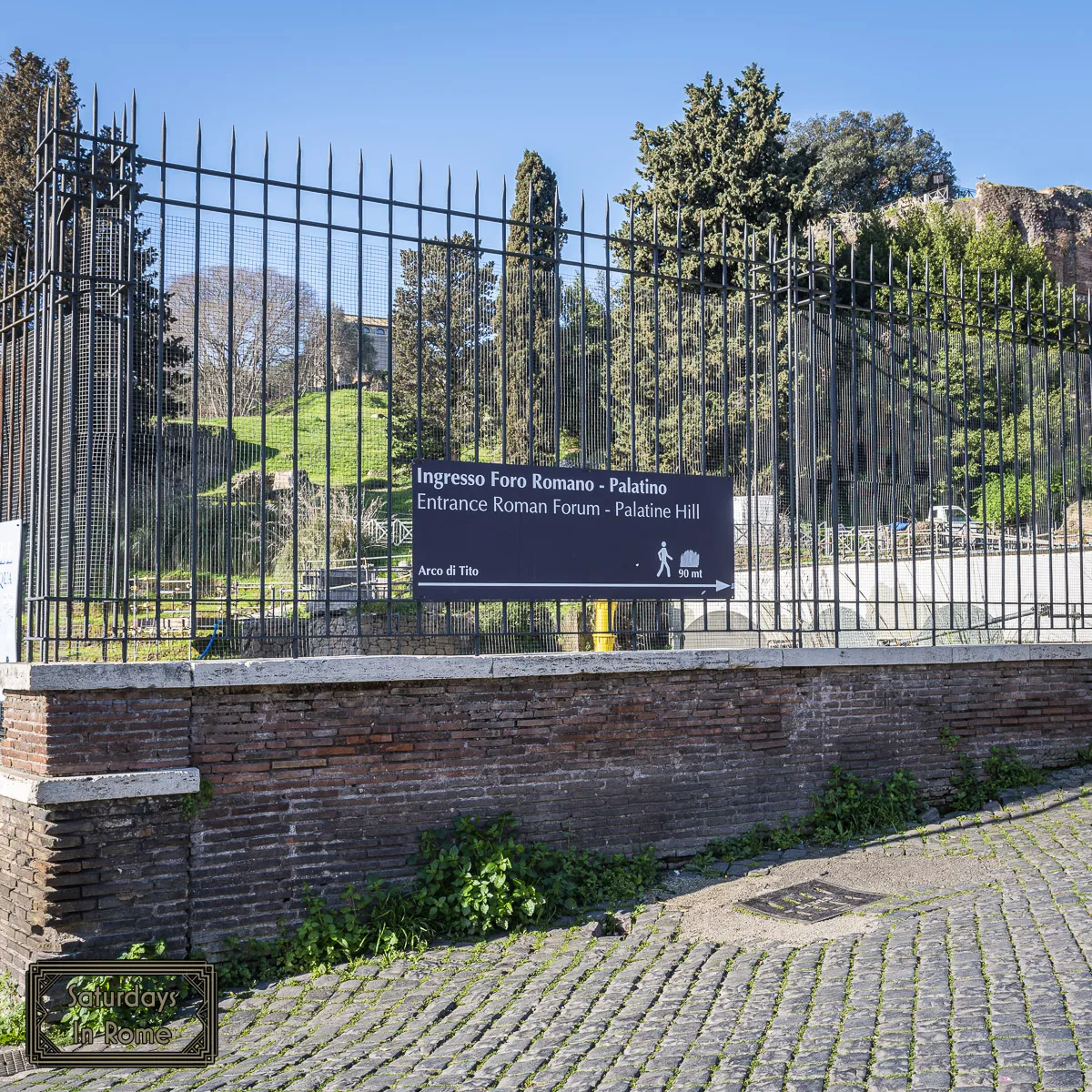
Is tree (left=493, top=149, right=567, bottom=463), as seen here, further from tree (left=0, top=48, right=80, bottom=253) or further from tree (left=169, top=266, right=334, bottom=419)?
tree (left=0, top=48, right=80, bottom=253)

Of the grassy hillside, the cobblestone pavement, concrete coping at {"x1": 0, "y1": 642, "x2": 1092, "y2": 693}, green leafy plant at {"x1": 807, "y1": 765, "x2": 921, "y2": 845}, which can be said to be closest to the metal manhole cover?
the cobblestone pavement

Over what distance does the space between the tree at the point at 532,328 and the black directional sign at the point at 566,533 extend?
36cm

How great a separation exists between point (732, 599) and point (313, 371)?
328 cm

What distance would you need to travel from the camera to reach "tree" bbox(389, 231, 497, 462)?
21.0 ft

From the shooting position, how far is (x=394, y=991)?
5152 mm

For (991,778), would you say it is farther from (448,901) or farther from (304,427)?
(304,427)

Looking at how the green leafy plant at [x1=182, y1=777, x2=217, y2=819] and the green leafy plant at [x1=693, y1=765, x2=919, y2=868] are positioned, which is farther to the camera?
the green leafy plant at [x1=693, y1=765, x2=919, y2=868]

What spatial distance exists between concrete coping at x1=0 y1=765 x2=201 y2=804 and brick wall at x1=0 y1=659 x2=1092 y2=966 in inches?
2.7

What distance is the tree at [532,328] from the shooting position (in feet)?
21.7

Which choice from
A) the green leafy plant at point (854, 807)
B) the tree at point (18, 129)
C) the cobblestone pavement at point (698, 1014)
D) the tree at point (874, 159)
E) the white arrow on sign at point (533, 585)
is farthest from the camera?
the tree at point (874, 159)

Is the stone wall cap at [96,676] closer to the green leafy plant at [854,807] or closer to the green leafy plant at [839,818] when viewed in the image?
the green leafy plant at [839,818]

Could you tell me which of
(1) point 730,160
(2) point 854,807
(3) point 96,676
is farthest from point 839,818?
(1) point 730,160

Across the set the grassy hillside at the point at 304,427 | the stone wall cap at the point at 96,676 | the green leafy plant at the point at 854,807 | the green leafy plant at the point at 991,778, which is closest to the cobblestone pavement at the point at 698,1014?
the green leafy plant at the point at 854,807

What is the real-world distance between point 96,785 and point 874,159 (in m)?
72.6
